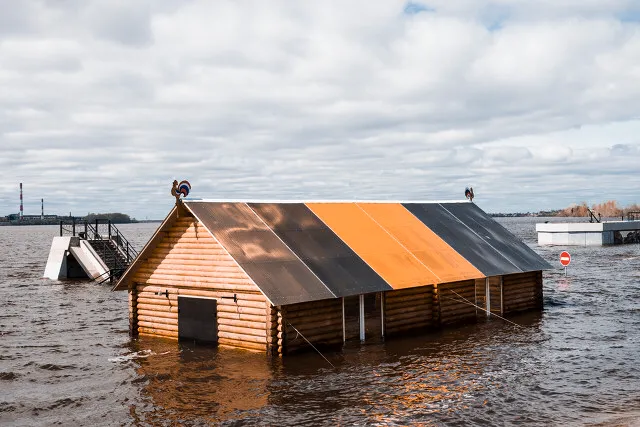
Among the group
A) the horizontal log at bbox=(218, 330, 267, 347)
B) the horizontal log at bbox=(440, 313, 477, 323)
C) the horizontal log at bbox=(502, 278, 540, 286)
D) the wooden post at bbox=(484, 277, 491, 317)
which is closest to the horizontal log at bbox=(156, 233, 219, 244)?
the horizontal log at bbox=(218, 330, 267, 347)

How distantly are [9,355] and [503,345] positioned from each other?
62.1 feet

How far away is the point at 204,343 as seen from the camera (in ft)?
79.8

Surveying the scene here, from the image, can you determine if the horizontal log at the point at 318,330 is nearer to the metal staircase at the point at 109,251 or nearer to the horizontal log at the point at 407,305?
the horizontal log at the point at 407,305

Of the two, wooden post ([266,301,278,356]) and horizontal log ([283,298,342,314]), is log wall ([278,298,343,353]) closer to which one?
horizontal log ([283,298,342,314])

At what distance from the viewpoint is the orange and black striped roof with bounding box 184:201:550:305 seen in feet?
75.3

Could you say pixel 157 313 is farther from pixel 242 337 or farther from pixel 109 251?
pixel 109 251

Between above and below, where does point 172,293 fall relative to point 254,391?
above

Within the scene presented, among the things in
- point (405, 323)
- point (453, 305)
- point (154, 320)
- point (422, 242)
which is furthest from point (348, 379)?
point (422, 242)

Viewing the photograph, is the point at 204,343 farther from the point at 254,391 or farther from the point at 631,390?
the point at 631,390

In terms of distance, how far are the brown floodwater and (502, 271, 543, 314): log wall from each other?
2.72 feet

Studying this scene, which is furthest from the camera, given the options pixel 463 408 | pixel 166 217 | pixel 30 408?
pixel 166 217

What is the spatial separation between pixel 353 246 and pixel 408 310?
3.33 m

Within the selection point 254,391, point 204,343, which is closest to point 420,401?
point 254,391

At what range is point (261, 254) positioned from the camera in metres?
23.3
